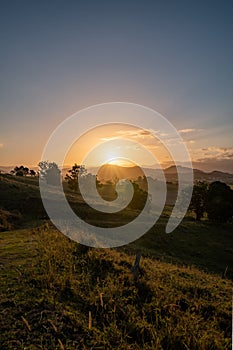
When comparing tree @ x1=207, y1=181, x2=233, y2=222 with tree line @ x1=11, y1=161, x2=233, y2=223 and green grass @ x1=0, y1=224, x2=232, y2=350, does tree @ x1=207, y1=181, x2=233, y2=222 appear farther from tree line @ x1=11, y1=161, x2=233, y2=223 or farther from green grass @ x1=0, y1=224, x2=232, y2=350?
green grass @ x1=0, y1=224, x2=232, y2=350

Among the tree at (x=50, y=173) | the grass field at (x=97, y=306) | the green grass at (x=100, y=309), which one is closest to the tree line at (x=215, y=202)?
the grass field at (x=97, y=306)

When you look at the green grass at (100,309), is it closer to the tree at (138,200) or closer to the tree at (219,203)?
the tree at (219,203)

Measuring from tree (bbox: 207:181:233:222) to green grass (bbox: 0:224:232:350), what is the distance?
173 ft

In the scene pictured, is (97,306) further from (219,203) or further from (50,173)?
(50,173)

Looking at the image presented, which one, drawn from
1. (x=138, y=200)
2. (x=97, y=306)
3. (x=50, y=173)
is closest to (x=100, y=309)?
(x=97, y=306)

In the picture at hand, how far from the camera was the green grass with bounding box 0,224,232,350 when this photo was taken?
6.81m

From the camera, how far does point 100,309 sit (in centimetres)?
848

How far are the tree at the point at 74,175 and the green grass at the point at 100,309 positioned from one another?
84.1 m

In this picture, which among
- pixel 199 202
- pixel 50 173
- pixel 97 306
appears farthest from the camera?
pixel 50 173

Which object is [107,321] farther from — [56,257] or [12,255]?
[12,255]

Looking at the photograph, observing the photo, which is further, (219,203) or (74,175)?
(74,175)

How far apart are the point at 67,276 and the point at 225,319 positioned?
583cm

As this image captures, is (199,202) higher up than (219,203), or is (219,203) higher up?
(219,203)

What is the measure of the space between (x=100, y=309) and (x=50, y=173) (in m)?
107
